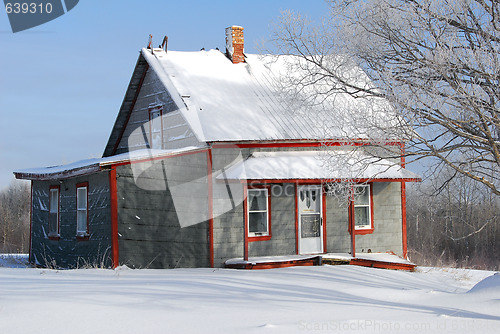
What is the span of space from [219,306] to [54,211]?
1113cm

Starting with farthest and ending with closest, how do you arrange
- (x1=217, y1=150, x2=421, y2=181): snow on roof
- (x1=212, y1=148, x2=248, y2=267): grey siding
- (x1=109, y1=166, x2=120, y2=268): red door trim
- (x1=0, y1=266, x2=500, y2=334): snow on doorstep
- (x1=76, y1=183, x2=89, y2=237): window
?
(x1=212, y1=148, x2=248, y2=267): grey siding
(x1=76, y1=183, x2=89, y2=237): window
(x1=217, y1=150, x2=421, y2=181): snow on roof
(x1=109, y1=166, x2=120, y2=268): red door trim
(x1=0, y1=266, x2=500, y2=334): snow on doorstep

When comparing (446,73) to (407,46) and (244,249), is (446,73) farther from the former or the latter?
(244,249)

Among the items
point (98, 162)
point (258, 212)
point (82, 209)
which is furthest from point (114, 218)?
point (258, 212)

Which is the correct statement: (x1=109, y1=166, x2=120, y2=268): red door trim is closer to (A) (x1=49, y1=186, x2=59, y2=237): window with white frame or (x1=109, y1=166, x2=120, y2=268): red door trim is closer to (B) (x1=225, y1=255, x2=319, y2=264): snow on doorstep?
(B) (x1=225, y1=255, x2=319, y2=264): snow on doorstep

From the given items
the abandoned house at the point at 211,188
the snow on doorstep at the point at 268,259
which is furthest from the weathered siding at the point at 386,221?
the snow on doorstep at the point at 268,259

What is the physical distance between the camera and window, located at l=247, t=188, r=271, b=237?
16.6 meters

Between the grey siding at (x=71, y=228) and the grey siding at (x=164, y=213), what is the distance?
55cm

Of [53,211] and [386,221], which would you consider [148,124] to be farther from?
[386,221]

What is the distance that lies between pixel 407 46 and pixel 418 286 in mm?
5404

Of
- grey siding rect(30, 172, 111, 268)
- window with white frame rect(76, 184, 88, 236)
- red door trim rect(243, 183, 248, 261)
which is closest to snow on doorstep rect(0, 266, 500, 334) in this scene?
grey siding rect(30, 172, 111, 268)

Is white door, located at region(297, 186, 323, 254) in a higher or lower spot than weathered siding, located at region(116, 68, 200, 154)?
lower

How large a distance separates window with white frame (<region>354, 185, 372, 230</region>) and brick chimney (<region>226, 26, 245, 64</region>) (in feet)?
21.3

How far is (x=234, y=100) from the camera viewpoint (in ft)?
59.2

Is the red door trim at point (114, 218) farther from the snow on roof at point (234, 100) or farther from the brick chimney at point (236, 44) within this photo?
the brick chimney at point (236, 44)
